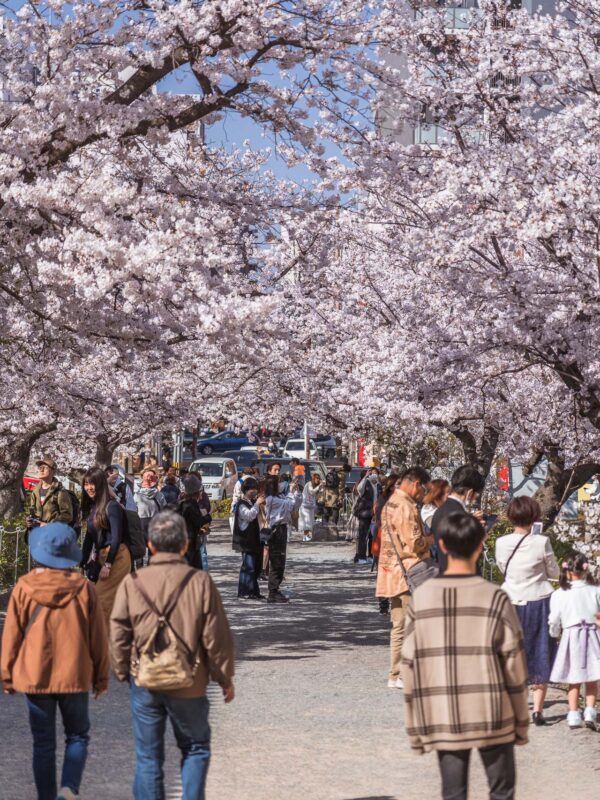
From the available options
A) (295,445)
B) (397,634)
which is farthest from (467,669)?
(295,445)

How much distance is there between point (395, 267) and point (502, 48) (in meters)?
9.08

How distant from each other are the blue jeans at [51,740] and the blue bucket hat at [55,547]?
2.12 ft

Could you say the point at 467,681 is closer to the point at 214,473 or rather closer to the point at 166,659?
the point at 166,659

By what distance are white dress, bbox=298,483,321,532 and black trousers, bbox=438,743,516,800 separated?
82.5 ft

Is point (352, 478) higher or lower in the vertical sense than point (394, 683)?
higher

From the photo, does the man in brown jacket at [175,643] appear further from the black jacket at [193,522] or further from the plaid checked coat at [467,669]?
the black jacket at [193,522]

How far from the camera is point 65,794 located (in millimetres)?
6023

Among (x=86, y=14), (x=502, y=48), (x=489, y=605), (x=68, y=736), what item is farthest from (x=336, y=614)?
(x=489, y=605)

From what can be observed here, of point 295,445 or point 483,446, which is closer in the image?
point 483,446

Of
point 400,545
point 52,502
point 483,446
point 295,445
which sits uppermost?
point 295,445

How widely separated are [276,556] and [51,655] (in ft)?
34.4

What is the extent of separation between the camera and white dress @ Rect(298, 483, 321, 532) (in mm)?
30578

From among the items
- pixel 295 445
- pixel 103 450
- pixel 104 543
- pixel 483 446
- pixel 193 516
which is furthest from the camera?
pixel 295 445

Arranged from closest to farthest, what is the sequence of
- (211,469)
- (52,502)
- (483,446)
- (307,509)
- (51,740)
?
(51,740), (52,502), (483,446), (307,509), (211,469)
